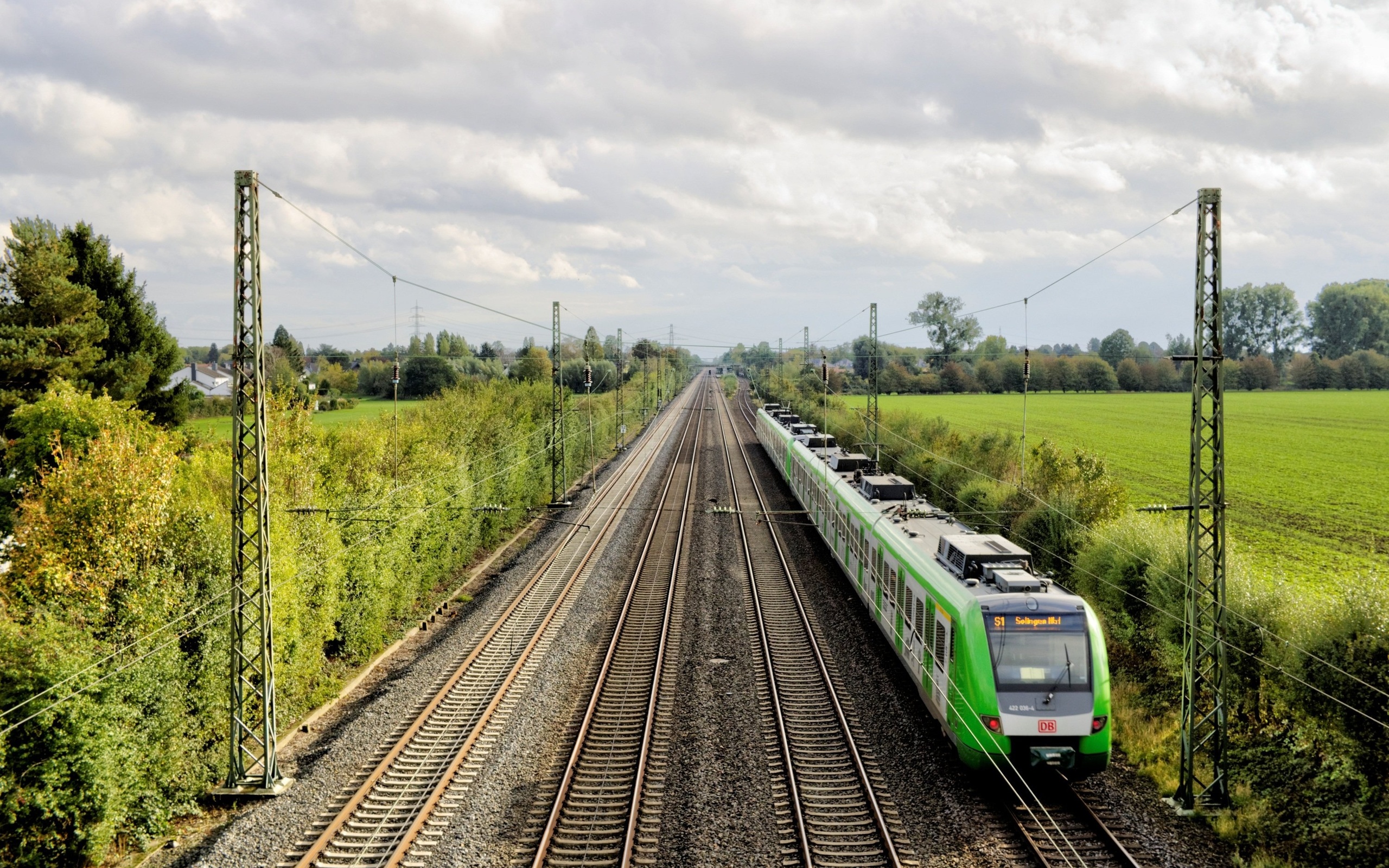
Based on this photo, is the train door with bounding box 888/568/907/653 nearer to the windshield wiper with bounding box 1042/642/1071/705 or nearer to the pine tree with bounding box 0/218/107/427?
the windshield wiper with bounding box 1042/642/1071/705

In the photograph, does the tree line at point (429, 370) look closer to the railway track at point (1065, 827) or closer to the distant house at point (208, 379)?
the distant house at point (208, 379)

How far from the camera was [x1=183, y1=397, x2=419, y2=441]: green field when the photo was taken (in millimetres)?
61578

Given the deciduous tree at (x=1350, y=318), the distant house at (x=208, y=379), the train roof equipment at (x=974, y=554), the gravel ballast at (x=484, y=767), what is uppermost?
the deciduous tree at (x=1350, y=318)

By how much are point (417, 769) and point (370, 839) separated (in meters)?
2.12

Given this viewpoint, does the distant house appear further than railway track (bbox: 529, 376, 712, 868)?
Yes

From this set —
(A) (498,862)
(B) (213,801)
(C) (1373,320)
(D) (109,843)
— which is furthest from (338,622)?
(C) (1373,320)

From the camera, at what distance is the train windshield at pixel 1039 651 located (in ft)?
43.1

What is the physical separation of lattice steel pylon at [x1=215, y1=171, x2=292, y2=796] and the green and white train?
464 inches

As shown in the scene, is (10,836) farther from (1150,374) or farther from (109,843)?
(1150,374)

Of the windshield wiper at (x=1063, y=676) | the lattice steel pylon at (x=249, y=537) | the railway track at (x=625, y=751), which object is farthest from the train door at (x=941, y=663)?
the lattice steel pylon at (x=249, y=537)

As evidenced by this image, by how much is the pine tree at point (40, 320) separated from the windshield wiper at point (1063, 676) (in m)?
39.1

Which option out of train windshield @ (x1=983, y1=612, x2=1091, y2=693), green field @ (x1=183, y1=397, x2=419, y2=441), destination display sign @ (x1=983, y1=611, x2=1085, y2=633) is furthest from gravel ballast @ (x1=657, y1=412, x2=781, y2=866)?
green field @ (x1=183, y1=397, x2=419, y2=441)

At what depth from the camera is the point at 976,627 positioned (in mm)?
13523

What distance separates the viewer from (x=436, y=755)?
15078mm
